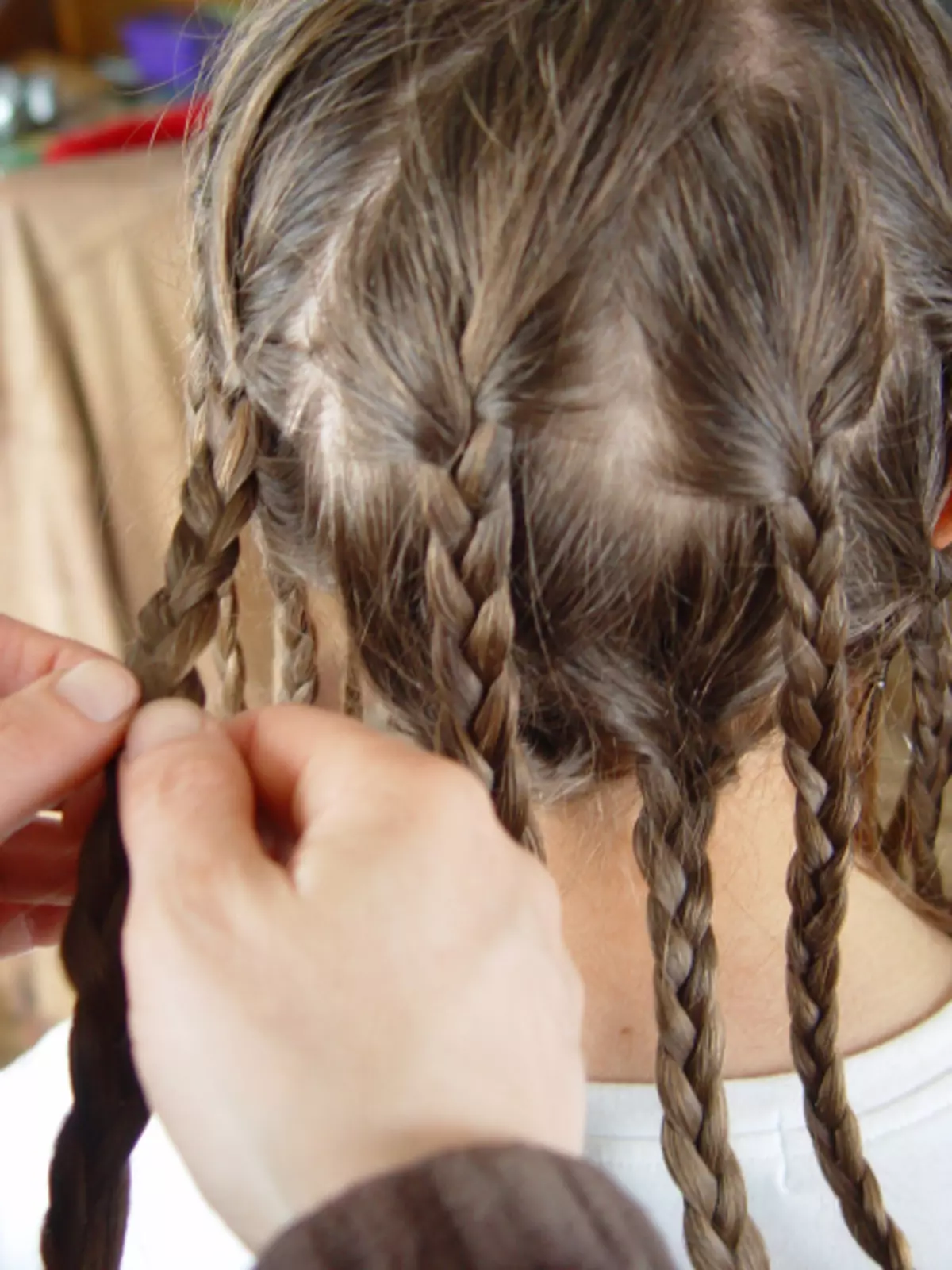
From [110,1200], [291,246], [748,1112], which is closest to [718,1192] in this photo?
[748,1112]

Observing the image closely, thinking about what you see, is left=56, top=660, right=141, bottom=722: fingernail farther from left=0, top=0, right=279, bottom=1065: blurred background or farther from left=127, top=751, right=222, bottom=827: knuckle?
left=0, top=0, right=279, bottom=1065: blurred background

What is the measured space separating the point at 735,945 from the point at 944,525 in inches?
11.5

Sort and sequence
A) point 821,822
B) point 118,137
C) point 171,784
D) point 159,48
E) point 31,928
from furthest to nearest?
point 159,48 → point 118,137 → point 31,928 → point 821,822 → point 171,784

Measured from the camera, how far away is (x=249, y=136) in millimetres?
602

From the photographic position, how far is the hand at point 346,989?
0.40 metres

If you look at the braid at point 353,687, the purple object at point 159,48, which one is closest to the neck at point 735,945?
the braid at point 353,687

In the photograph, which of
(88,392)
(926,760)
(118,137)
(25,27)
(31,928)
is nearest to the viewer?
(31,928)

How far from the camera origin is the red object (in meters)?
1.44

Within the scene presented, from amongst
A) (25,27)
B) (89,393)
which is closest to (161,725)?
(89,393)

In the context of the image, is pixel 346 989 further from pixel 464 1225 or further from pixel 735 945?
pixel 735 945

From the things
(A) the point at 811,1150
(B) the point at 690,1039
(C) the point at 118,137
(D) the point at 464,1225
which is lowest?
(A) the point at 811,1150

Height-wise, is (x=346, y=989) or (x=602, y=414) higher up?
(x=602, y=414)

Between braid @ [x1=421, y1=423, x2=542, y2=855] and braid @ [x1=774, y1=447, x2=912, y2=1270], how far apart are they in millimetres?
138

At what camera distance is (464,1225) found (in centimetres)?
39
